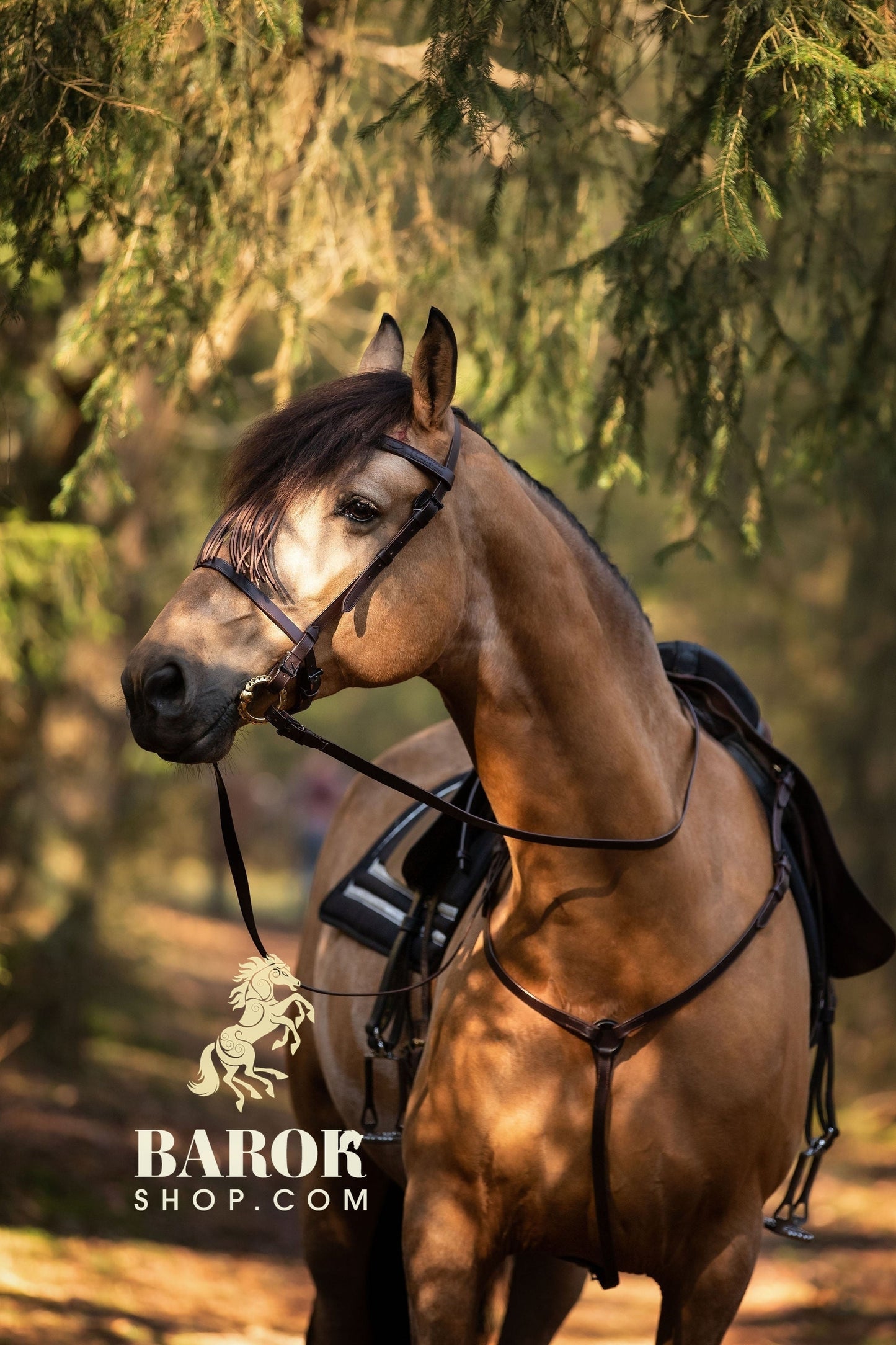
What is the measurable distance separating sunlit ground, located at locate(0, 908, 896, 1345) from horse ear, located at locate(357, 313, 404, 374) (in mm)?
3671

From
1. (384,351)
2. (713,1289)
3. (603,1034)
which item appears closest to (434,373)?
(384,351)

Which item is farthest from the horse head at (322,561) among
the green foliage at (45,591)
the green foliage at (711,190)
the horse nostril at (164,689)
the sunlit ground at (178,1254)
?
the sunlit ground at (178,1254)

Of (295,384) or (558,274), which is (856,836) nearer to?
(295,384)

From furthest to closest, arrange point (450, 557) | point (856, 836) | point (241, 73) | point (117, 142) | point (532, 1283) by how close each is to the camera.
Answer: point (856, 836)
point (532, 1283)
point (241, 73)
point (117, 142)
point (450, 557)

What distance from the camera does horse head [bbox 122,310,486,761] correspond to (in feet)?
6.87

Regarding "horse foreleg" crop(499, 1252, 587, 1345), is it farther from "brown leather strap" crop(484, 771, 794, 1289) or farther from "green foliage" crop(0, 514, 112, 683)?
"green foliage" crop(0, 514, 112, 683)

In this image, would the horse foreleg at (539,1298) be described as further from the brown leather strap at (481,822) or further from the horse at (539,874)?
the brown leather strap at (481,822)

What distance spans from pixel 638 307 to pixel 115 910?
742 cm

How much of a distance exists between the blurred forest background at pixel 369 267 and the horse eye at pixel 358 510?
47 centimetres

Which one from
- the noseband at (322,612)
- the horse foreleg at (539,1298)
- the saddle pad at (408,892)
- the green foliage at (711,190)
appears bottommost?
the horse foreleg at (539,1298)

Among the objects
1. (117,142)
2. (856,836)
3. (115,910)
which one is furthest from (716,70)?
(115,910)

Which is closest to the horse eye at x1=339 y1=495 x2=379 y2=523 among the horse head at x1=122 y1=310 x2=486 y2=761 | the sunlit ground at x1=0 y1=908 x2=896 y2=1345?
the horse head at x1=122 y1=310 x2=486 y2=761

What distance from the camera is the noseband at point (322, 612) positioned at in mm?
2156

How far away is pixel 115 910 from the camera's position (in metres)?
9.56
